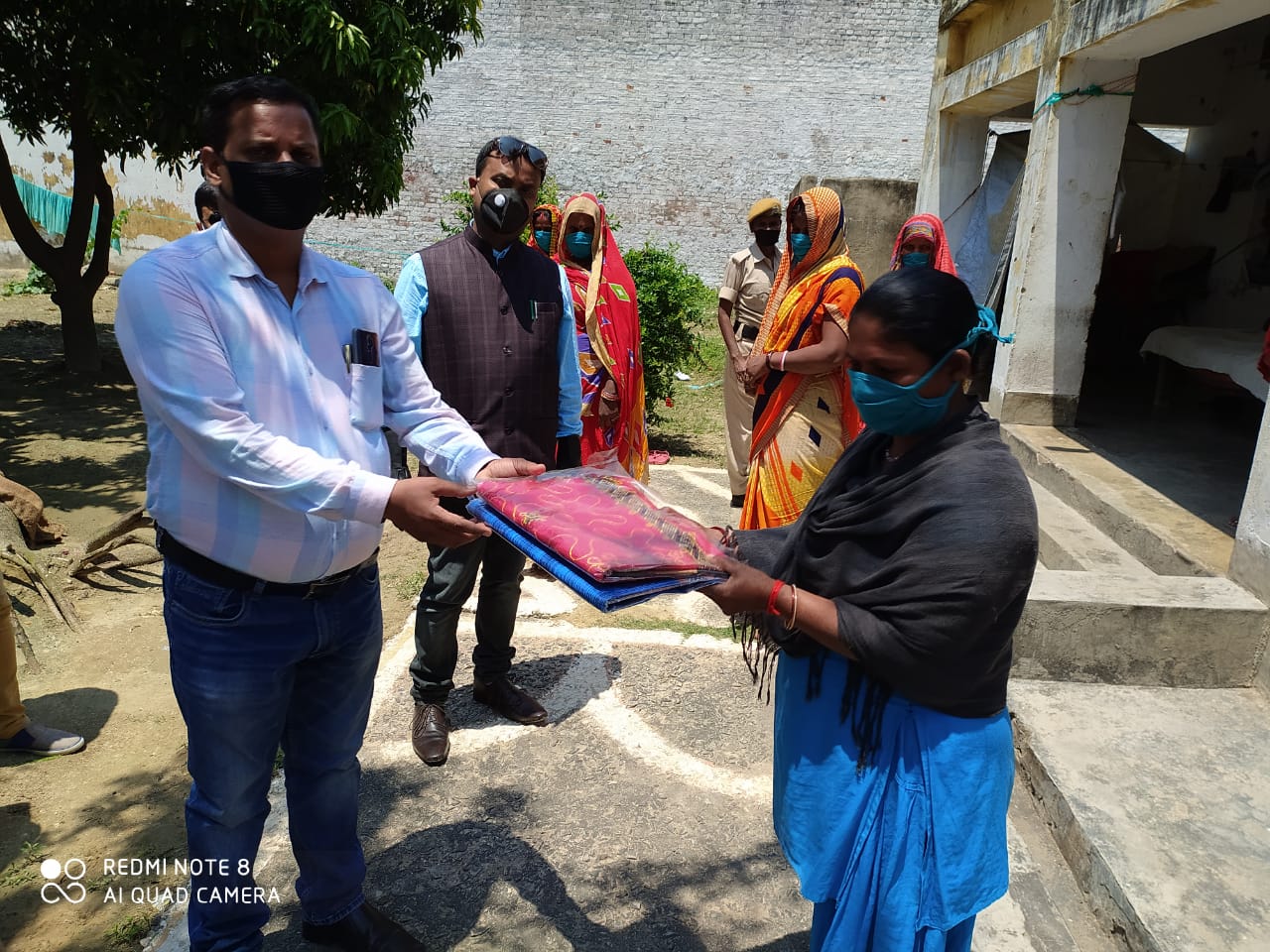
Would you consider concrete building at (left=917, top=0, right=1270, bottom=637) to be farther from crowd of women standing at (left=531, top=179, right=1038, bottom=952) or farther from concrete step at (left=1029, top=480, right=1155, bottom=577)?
crowd of women standing at (left=531, top=179, right=1038, bottom=952)

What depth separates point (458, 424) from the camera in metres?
2.31

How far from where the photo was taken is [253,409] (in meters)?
1.80

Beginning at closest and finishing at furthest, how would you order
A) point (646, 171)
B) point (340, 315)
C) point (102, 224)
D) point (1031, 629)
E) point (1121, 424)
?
point (340, 315), point (1031, 629), point (1121, 424), point (102, 224), point (646, 171)

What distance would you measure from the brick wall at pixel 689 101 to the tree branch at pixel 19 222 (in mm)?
7946

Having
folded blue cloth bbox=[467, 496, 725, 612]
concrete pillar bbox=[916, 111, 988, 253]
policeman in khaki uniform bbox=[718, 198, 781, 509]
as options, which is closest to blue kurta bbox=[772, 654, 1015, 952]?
folded blue cloth bbox=[467, 496, 725, 612]

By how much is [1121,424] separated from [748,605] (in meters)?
6.27

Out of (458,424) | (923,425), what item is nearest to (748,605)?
(923,425)

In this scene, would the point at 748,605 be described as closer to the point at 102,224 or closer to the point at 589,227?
the point at 589,227

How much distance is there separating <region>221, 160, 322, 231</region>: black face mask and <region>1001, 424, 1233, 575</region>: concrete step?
3.93 m

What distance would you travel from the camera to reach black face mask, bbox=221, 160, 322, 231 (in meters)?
1.84

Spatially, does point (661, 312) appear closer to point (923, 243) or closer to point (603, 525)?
point (923, 243)

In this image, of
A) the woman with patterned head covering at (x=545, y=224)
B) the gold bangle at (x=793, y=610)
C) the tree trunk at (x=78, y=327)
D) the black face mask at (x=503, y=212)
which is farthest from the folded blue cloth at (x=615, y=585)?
the tree trunk at (x=78, y=327)

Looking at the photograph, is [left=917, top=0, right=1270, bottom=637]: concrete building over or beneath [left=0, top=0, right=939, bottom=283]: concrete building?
beneath

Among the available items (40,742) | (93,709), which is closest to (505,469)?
(40,742)
